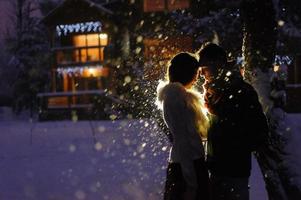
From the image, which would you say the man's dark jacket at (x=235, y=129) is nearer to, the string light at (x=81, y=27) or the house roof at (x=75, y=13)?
the house roof at (x=75, y=13)

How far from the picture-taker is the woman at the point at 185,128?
3.68 m

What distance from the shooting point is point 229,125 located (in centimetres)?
369

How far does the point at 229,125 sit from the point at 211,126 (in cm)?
16

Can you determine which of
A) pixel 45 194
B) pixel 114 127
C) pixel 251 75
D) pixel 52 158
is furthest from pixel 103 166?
pixel 114 127

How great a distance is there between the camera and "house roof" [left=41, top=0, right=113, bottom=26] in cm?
2886

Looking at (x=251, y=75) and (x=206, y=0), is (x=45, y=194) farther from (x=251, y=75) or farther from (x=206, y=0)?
(x=206, y=0)

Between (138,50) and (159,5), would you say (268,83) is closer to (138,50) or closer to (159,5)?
(138,50)

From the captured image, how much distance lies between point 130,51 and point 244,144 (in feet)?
82.8

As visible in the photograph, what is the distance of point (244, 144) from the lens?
12.1ft

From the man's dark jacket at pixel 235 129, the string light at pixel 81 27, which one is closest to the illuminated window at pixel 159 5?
the string light at pixel 81 27

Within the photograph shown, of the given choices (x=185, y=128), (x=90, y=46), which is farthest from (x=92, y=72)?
(x=185, y=128)

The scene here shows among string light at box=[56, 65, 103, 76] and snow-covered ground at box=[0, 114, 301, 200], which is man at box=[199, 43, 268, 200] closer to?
snow-covered ground at box=[0, 114, 301, 200]

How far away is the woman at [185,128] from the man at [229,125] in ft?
0.32

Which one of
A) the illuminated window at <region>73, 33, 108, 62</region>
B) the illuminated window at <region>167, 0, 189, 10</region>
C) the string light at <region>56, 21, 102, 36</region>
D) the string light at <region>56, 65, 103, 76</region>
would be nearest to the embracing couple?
the illuminated window at <region>167, 0, 189, 10</region>
